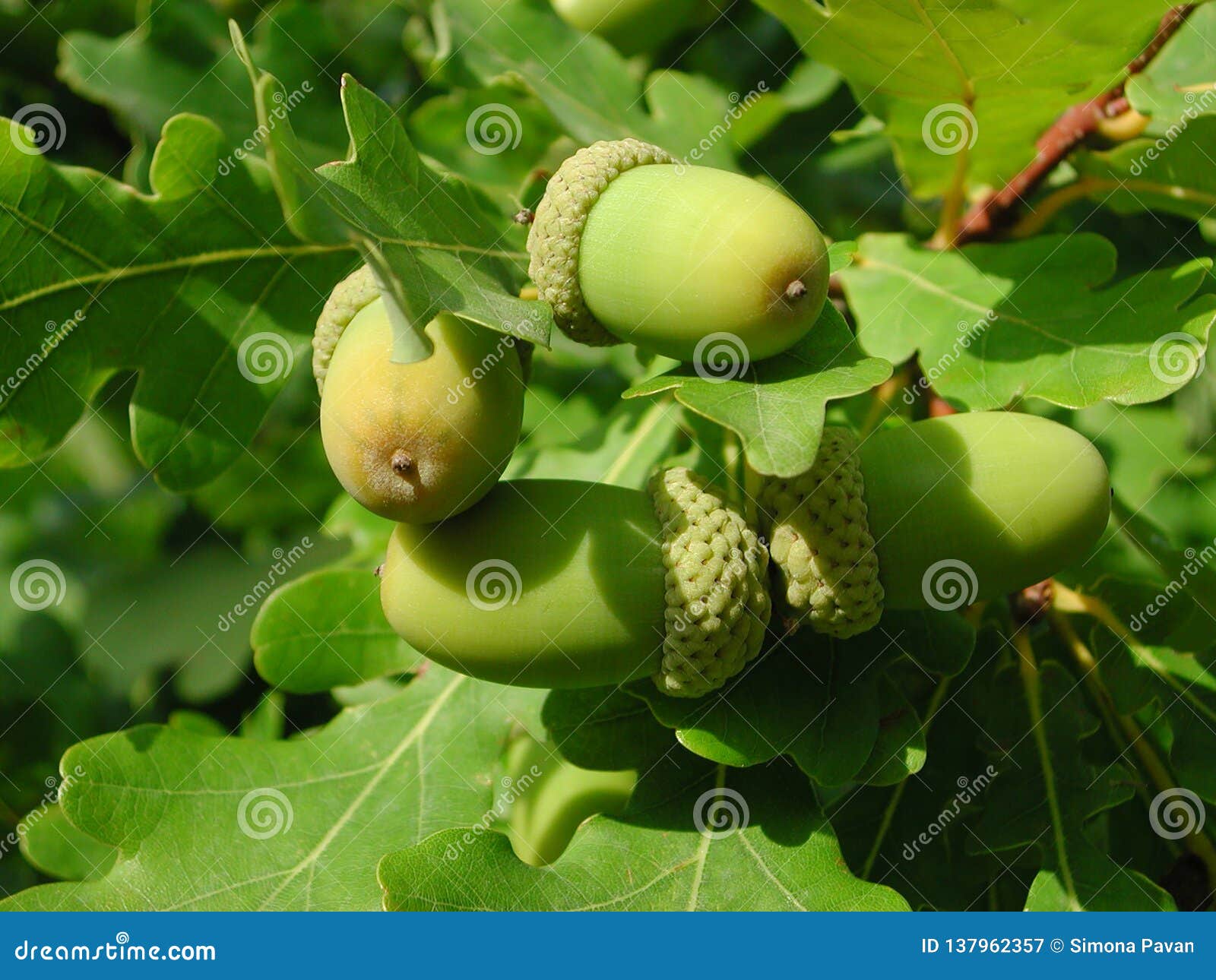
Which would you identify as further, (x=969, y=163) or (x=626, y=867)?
(x=969, y=163)

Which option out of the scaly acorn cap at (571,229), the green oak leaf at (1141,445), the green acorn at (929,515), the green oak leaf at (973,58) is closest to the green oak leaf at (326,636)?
the scaly acorn cap at (571,229)

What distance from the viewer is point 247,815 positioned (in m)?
1.74

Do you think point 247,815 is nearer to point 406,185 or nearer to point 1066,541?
point 406,185

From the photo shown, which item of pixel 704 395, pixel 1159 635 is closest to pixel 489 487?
pixel 704 395

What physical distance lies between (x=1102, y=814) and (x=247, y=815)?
57.3 inches

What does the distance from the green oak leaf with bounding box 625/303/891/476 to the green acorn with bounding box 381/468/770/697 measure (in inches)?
7.0

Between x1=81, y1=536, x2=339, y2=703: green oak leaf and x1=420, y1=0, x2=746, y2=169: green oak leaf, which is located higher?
x1=420, y1=0, x2=746, y2=169: green oak leaf
